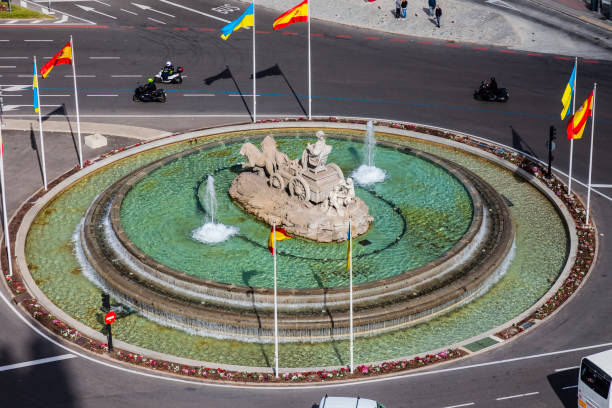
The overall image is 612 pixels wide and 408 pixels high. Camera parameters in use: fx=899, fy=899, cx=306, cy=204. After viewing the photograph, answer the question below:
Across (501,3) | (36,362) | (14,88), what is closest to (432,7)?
(501,3)

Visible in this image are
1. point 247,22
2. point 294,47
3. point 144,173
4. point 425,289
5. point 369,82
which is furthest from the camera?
point 294,47

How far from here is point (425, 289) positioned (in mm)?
44625

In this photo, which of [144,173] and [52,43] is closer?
[144,173]

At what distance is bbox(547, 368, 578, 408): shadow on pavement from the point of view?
3744 centimetres

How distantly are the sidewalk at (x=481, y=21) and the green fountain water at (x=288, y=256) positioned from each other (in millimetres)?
24950

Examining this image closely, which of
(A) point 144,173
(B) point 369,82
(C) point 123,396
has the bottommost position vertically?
(C) point 123,396

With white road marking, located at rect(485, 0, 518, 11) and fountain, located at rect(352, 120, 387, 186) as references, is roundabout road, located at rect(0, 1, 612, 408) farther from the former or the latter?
white road marking, located at rect(485, 0, 518, 11)

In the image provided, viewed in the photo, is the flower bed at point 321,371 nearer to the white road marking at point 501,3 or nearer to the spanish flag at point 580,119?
the spanish flag at point 580,119

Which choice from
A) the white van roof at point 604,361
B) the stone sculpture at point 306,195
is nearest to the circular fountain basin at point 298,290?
the stone sculpture at point 306,195

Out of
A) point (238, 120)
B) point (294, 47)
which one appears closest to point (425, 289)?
point (238, 120)

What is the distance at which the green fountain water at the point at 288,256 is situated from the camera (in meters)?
41.5

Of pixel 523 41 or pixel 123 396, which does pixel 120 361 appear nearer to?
pixel 123 396

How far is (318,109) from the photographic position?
68.5 metres

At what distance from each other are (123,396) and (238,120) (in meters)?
32.4
